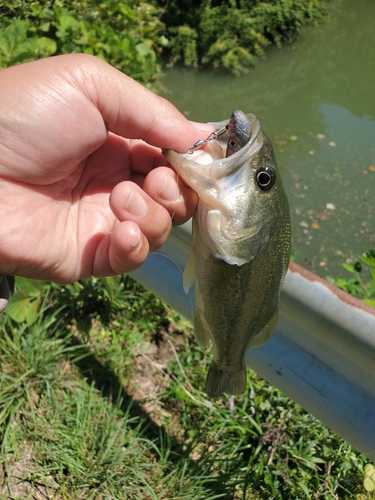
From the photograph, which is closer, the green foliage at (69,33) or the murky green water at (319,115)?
the green foliage at (69,33)

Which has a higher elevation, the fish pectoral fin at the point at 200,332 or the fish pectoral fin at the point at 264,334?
the fish pectoral fin at the point at 264,334

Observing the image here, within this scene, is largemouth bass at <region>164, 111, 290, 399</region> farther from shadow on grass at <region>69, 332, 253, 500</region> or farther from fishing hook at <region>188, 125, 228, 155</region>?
shadow on grass at <region>69, 332, 253, 500</region>

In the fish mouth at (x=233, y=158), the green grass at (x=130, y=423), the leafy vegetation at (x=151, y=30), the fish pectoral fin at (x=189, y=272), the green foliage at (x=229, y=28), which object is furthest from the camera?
the green foliage at (x=229, y=28)

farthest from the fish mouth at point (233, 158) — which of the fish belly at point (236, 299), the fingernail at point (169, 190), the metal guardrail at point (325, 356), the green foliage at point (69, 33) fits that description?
the green foliage at point (69, 33)

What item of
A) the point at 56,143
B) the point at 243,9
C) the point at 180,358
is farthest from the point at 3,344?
the point at 243,9

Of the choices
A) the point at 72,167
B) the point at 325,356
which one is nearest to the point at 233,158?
the point at 72,167

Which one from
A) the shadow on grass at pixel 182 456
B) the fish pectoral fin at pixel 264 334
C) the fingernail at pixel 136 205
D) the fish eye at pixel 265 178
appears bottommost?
the shadow on grass at pixel 182 456

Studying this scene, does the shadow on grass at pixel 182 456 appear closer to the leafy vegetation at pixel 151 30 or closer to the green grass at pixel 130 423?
the green grass at pixel 130 423

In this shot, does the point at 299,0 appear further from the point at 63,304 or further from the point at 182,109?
the point at 63,304
